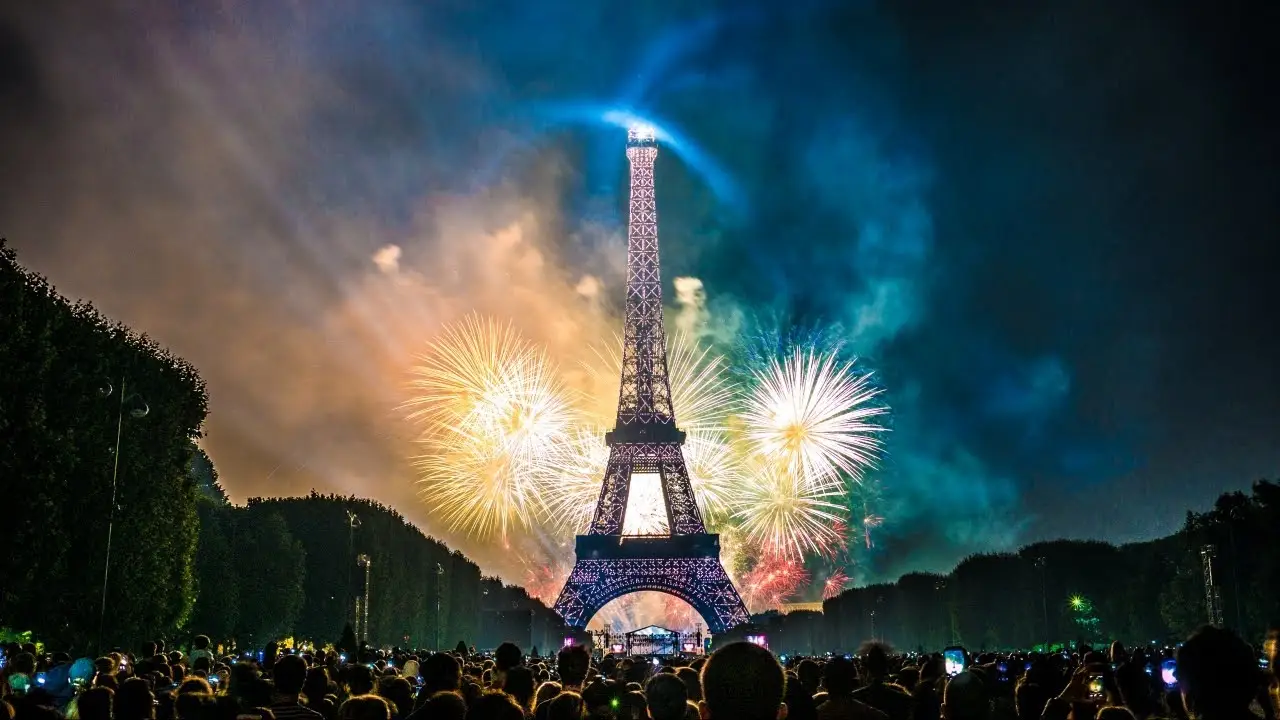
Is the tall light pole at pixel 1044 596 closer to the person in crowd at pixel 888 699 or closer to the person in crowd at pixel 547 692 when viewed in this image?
the person in crowd at pixel 547 692

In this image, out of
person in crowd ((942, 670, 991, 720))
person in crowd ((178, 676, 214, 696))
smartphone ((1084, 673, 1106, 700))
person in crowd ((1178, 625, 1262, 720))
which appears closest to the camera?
person in crowd ((1178, 625, 1262, 720))

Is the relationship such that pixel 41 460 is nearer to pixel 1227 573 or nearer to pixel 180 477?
pixel 180 477

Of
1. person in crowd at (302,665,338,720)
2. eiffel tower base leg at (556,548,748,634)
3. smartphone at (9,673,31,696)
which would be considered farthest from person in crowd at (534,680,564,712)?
eiffel tower base leg at (556,548,748,634)

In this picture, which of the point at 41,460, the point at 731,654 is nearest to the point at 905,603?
the point at 41,460

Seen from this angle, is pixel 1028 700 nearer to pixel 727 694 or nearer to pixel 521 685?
pixel 521 685

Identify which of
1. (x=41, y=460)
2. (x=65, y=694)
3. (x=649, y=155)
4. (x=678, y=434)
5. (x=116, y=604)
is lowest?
(x=65, y=694)

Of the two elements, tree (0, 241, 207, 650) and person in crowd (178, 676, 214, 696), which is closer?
person in crowd (178, 676, 214, 696)

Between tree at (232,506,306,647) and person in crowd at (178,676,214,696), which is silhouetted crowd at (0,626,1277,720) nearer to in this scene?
person in crowd at (178,676,214,696)
